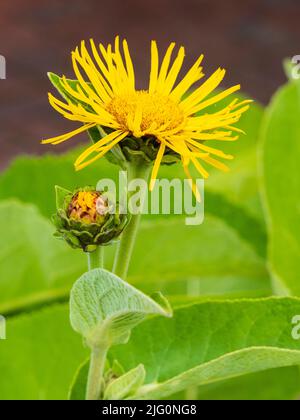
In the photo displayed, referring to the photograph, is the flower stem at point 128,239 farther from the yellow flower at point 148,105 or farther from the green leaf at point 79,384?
the green leaf at point 79,384

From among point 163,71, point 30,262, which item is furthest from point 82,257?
point 163,71

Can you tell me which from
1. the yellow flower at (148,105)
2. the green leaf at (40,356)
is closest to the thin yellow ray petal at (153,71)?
the yellow flower at (148,105)

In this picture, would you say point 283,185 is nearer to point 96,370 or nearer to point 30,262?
point 30,262

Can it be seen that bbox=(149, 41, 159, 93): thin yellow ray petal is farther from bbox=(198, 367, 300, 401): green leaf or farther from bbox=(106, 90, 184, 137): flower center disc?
bbox=(198, 367, 300, 401): green leaf

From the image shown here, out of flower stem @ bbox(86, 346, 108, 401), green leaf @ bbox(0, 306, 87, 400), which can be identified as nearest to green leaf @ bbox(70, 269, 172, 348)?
flower stem @ bbox(86, 346, 108, 401)

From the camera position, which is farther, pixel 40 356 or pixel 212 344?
pixel 40 356

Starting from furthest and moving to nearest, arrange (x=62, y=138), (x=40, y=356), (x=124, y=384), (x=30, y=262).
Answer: (x=30, y=262) < (x=40, y=356) < (x=124, y=384) < (x=62, y=138)

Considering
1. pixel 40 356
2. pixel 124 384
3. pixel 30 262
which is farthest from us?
pixel 30 262
